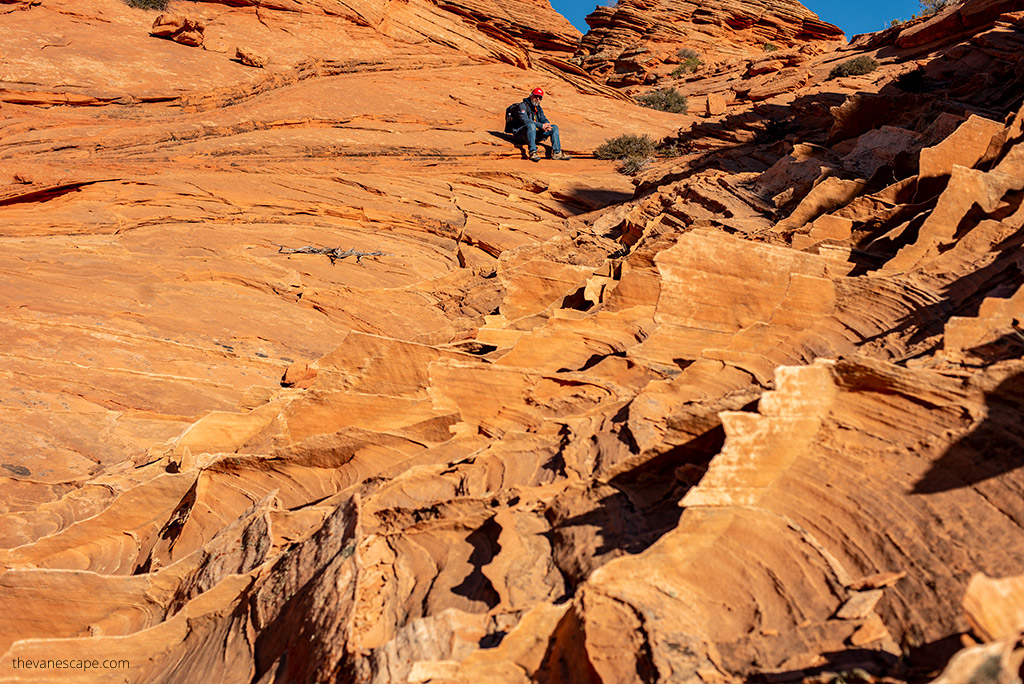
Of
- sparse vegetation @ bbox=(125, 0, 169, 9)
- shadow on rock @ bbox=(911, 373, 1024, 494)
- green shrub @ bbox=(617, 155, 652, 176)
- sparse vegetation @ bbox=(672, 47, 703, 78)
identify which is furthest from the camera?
sparse vegetation @ bbox=(672, 47, 703, 78)

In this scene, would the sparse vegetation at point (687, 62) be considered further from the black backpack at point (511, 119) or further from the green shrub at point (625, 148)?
the black backpack at point (511, 119)

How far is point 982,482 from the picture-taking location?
11.5ft

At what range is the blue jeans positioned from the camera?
58.4ft

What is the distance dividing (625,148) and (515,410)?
1365cm

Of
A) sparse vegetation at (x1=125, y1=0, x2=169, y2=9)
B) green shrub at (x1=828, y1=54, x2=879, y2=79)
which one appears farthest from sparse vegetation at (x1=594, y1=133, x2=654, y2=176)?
sparse vegetation at (x1=125, y1=0, x2=169, y2=9)

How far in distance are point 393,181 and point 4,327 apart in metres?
8.75

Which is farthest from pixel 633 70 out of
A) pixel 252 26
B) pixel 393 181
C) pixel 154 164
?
Answer: pixel 154 164

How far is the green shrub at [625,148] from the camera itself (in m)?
18.6

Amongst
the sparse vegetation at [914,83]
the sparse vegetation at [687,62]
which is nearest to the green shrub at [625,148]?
the sparse vegetation at [914,83]

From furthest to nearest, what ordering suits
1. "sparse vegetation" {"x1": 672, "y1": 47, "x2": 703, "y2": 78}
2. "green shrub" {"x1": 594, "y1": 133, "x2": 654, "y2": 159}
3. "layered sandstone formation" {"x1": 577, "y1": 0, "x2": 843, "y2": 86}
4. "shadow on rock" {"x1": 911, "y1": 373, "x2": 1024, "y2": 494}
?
1. "layered sandstone formation" {"x1": 577, "y1": 0, "x2": 843, "y2": 86}
2. "sparse vegetation" {"x1": 672, "y1": 47, "x2": 703, "y2": 78}
3. "green shrub" {"x1": 594, "y1": 133, "x2": 654, "y2": 159}
4. "shadow on rock" {"x1": 911, "y1": 373, "x2": 1024, "y2": 494}

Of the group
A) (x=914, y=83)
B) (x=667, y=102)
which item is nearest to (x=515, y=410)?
(x=914, y=83)

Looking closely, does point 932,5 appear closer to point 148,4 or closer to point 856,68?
point 856,68

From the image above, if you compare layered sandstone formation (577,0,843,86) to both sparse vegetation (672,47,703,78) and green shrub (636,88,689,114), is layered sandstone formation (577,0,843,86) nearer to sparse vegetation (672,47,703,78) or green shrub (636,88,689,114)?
sparse vegetation (672,47,703,78)

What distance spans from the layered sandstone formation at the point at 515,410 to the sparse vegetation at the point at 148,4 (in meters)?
6.27
